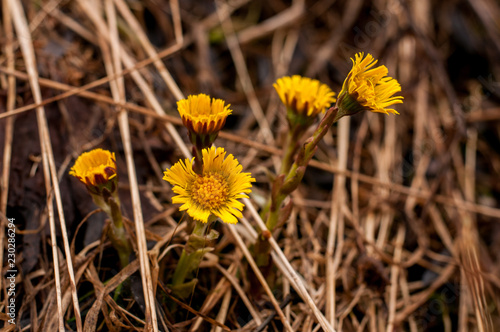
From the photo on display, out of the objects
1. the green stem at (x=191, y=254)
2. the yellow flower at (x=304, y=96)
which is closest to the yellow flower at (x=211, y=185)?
the green stem at (x=191, y=254)

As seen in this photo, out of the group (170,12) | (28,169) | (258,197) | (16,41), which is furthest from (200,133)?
(170,12)

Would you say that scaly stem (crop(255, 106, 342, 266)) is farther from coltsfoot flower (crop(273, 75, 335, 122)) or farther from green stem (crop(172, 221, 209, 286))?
green stem (crop(172, 221, 209, 286))

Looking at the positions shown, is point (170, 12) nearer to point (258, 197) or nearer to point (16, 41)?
point (16, 41)

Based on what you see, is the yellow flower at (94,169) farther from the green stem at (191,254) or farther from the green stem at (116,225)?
the green stem at (191,254)

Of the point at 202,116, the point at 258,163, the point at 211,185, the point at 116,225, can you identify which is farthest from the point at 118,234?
the point at 258,163

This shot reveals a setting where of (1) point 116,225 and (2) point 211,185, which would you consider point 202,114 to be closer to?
(2) point 211,185

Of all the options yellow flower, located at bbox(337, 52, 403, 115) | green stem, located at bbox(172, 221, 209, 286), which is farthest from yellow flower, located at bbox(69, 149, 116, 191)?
yellow flower, located at bbox(337, 52, 403, 115)
